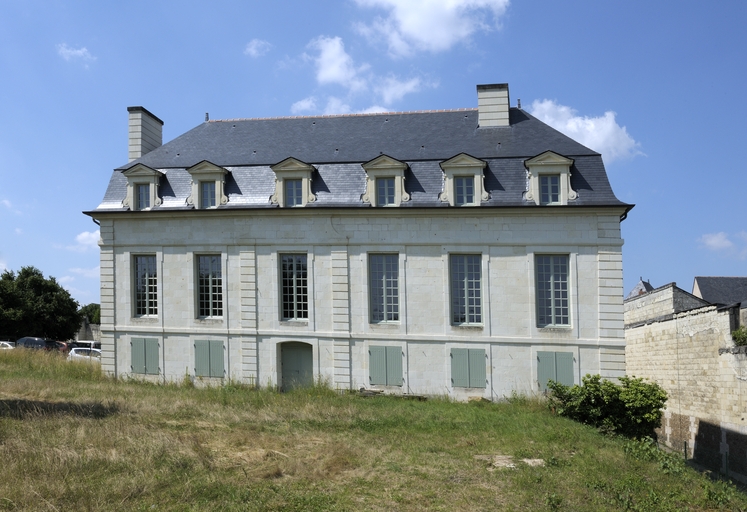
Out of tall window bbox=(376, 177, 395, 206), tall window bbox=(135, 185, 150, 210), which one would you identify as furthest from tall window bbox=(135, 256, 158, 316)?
tall window bbox=(376, 177, 395, 206)

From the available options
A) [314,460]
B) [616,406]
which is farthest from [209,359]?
[616,406]

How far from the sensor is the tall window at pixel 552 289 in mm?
17375

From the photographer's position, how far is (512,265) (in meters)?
17.5

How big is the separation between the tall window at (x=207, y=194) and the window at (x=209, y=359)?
4353 mm

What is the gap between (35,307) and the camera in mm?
40812

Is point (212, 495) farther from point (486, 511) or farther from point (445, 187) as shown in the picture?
point (445, 187)

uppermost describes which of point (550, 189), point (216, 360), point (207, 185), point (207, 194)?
point (207, 185)

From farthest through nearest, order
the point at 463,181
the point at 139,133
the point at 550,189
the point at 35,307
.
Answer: the point at 35,307 < the point at 139,133 < the point at 463,181 < the point at 550,189

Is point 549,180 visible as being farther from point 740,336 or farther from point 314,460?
point 314,460

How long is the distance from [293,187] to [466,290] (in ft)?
20.5

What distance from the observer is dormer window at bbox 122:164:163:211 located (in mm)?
19188

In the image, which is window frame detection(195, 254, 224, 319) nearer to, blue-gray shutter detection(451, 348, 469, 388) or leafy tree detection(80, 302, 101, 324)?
blue-gray shutter detection(451, 348, 469, 388)

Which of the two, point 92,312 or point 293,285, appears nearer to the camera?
point 293,285

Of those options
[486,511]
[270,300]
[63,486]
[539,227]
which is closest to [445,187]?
[539,227]
